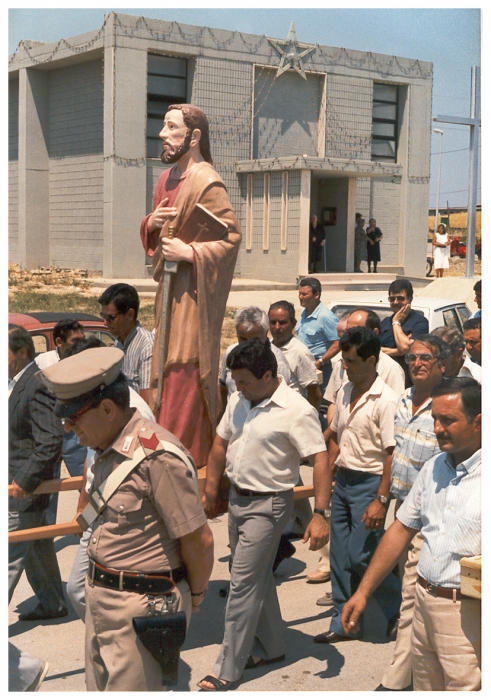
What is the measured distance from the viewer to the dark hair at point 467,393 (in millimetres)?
3586

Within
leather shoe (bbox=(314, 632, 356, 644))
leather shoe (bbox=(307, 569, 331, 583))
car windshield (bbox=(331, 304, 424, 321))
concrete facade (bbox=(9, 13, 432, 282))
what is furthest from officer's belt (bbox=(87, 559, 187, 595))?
concrete facade (bbox=(9, 13, 432, 282))

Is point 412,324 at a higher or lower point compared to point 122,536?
higher

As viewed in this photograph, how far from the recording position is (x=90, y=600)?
344 centimetres

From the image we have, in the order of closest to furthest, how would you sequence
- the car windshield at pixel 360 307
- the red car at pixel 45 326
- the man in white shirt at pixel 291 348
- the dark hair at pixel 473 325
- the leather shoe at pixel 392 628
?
1. the leather shoe at pixel 392 628
2. the dark hair at pixel 473 325
3. the man in white shirt at pixel 291 348
4. the red car at pixel 45 326
5. the car windshield at pixel 360 307

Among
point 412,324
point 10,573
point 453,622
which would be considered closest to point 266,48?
point 412,324

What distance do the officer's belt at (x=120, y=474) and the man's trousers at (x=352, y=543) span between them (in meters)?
2.16

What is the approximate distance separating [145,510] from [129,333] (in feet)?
8.86

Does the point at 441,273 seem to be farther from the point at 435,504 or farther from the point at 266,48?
the point at 435,504

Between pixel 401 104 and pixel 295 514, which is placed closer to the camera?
pixel 295 514

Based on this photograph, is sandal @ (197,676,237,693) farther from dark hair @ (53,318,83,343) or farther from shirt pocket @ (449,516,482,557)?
dark hair @ (53,318,83,343)

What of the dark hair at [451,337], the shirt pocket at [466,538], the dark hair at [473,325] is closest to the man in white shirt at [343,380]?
the dark hair at [451,337]

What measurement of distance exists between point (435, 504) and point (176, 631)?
113 cm

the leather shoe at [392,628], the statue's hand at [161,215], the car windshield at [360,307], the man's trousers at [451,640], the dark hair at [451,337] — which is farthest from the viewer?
the car windshield at [360,307]

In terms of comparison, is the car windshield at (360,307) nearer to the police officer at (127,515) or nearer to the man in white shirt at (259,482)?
the man in white shirt at (259,482)
